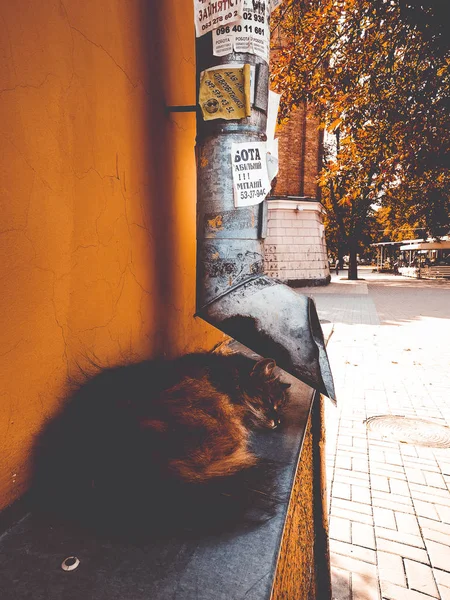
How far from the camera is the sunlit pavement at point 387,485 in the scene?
2568 mm

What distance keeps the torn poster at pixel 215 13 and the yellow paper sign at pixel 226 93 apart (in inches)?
9.1

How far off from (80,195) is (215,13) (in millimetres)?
1316

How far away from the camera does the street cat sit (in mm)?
1099

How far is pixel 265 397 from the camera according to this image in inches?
73.2

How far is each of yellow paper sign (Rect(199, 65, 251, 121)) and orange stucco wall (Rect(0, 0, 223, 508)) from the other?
29cm

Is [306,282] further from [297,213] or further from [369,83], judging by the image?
[369,83]

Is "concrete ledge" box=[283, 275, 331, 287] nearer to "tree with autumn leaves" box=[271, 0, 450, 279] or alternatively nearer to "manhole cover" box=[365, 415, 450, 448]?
"tree with autumn leaves" box=[271, 0, 450, 279]

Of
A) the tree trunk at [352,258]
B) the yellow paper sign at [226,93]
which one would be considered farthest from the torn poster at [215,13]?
the tree trunk at [352,258]

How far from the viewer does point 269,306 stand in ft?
6.44

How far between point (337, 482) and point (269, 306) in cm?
241

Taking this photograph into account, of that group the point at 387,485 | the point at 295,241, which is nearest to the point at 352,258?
the point at 295,241

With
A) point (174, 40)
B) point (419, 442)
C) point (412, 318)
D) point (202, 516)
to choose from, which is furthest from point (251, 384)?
point (412, 318)

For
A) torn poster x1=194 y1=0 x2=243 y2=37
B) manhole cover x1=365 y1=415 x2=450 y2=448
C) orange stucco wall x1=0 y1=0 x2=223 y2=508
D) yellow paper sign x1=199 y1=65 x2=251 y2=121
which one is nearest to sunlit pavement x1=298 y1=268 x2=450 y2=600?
manhole cover x1=365 y1=415 x2=450 y2=448

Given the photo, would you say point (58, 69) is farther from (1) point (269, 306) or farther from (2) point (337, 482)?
(2) point (337, 482)
